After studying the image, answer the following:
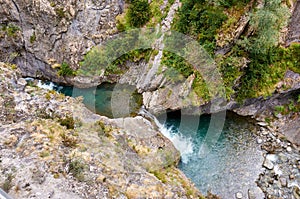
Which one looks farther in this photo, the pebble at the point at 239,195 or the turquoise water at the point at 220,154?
the turquoise water at the point at 220,154

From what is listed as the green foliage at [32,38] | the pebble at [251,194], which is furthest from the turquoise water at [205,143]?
the green foliage at [32,38]

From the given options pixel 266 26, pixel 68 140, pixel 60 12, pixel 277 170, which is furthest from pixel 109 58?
pixel 277 170

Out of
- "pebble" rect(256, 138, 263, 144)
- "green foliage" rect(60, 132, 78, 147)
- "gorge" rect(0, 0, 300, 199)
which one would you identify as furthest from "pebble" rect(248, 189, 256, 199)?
"green foliage" rect(60, 132, 78, 147)

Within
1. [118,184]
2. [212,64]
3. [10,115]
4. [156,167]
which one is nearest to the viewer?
[118,184]

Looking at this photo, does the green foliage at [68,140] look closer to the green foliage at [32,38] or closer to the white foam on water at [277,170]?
the white foam on water at [277,170]

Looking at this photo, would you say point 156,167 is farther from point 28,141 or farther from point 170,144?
point 28,141

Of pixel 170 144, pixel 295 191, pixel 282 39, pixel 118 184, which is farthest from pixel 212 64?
pixel 118 184

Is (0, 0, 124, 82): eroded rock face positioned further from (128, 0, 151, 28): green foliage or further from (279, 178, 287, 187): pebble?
(279, 178, 287, 187): pebble
